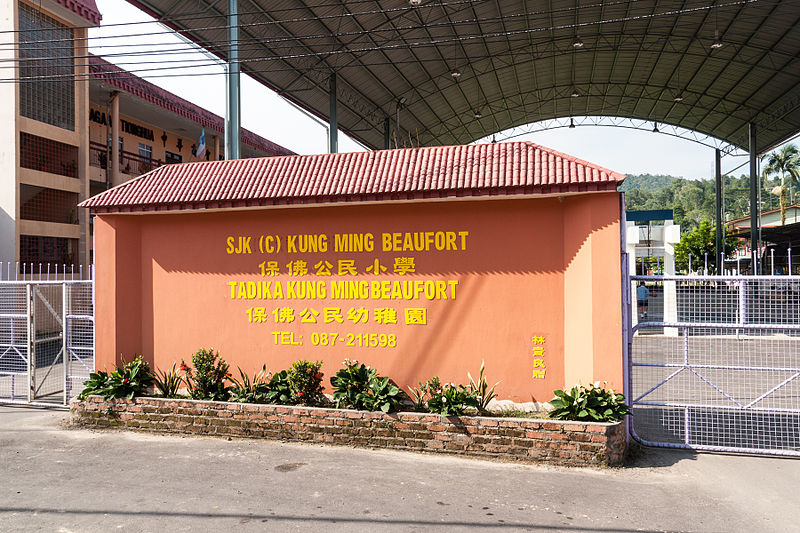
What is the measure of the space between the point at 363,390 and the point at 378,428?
0.63 meters

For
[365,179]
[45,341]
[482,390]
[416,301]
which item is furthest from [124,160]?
[482,390]

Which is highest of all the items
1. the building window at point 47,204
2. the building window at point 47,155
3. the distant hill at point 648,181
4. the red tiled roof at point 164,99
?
Answer: the distant hill at point 648,181

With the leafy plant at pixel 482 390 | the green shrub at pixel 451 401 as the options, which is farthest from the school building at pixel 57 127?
the leafy plant at pixel 482 390

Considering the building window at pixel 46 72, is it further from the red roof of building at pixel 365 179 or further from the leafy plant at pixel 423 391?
the leafy plant at pixel 423 391

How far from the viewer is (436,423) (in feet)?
25.4

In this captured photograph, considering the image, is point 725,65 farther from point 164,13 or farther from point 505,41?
point 164,13

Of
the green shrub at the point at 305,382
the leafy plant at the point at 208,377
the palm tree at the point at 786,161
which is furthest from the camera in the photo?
the palm tree at the point at 786,161

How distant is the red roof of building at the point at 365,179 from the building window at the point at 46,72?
43.6ft

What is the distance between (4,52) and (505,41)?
19955mm

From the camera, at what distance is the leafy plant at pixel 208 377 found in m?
8.97

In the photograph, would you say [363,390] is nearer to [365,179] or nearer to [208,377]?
[208,377]

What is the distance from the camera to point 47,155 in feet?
69.8

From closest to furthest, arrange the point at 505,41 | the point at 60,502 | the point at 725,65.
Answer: the point at 60,502 → the point at 505,41 → the point at 725,65

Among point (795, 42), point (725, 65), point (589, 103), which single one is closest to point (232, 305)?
point (795, 42)
